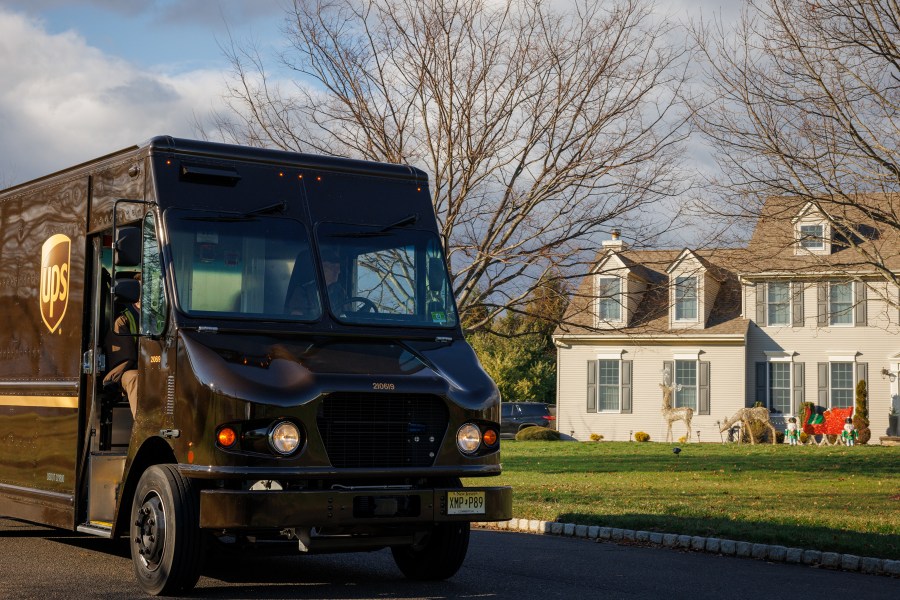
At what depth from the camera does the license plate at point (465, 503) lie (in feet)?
27.0

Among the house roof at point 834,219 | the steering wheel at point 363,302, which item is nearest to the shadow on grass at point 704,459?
the house roof at point 834,219

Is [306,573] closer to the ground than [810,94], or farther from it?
closer to the ground

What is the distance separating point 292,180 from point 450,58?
34.7ft

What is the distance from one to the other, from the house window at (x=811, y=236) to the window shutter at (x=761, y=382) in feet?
71.5

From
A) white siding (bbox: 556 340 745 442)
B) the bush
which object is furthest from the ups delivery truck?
white siding (bbox: 556 340 745 442)

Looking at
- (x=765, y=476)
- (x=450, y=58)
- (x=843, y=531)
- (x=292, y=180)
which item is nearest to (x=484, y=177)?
(x=450, y=58)

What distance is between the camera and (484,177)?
62.7 feet

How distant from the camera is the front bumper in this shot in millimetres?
7590

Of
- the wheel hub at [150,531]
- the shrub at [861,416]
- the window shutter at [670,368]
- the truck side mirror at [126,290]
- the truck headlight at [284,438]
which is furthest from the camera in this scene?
the window shutter at [670,368]

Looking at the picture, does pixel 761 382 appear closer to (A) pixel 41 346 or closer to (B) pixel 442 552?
(B) pixel 442 552

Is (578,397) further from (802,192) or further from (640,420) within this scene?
(802,192)

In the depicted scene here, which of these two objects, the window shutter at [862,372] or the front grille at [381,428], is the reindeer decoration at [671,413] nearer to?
the window shutter at [862,372]

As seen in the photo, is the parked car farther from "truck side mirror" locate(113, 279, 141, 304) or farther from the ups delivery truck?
"truck side mirror" locate(113, 279, 141, 304)

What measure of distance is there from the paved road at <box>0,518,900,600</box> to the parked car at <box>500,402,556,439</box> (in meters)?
36.9
